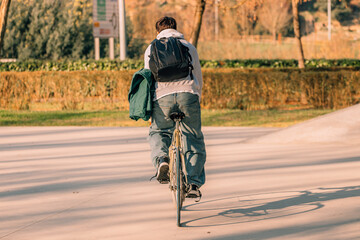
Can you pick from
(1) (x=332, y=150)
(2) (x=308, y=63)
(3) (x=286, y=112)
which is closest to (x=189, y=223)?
(1) (x=332, y=150)

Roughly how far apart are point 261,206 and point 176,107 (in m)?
1.34

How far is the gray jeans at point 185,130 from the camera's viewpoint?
18.7 ft

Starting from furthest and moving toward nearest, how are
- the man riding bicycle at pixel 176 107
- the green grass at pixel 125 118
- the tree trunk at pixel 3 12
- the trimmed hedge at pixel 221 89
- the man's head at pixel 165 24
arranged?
the trimmed hedge at pixel 221 89 < the tree trunk at pixel 3 12 < the green grass at pixel 125 118 < the man's head at pixel 165 24 < the man riding bicycle at pixel 176 107

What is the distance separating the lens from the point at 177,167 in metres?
5.47

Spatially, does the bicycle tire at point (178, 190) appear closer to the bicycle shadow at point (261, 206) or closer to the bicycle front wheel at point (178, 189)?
the bicycle front wheel at point (178, 189)

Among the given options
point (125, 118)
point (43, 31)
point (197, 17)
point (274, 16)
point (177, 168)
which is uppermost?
point (274, 16)

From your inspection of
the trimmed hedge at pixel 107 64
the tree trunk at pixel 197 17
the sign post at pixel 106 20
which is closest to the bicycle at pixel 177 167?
the tree trunk at pixel 197 17

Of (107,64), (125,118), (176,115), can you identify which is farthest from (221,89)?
(176,115)

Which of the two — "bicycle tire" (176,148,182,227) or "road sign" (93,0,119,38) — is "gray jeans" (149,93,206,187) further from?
"road sign" (93,0,119,38)

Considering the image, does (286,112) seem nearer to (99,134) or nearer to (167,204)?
(99,134)

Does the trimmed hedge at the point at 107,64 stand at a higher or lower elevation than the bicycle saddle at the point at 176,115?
higher

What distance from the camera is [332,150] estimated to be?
9.94 meters

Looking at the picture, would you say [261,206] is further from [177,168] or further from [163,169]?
[177,168]

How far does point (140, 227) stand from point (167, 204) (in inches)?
38.2
